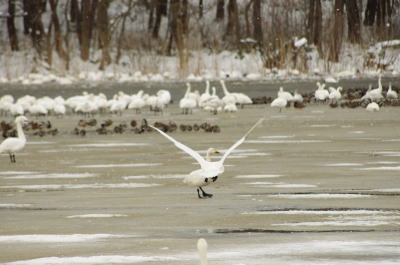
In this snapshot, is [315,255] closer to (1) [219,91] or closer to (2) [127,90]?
(1) [219,91]

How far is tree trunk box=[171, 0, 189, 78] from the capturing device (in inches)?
1837

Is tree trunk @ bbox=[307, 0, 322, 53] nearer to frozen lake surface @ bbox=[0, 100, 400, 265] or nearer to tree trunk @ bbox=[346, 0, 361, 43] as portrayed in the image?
tree trunk @ bbox=[346, 0, 361, 43]

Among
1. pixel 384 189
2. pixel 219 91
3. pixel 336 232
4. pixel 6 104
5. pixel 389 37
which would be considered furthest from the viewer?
pixel 389 37

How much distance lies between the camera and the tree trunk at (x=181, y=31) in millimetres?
46656

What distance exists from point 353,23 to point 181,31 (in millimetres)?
8026

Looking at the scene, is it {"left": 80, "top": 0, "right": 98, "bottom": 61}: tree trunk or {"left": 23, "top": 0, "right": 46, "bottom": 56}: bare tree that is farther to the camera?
{"left": 23, "top": 0, "right": 46, "bottom": 56}: bare tree

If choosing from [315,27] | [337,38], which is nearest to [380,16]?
[315,27]

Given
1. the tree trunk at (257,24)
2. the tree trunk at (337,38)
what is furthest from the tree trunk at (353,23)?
the tree trunk at (257,24)

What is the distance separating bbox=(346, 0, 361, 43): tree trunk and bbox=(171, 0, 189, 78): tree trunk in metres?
6.72

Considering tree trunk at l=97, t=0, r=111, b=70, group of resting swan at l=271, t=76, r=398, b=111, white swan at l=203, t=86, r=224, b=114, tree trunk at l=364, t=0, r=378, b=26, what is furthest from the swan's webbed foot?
tree trunk at l=97, t=0, r=111, b=70

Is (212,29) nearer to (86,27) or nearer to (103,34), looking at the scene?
(86,27)

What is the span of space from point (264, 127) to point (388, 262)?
15.7 meters

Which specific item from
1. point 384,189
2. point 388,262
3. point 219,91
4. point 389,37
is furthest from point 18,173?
point 389,37

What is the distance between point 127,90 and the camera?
4362 cm
